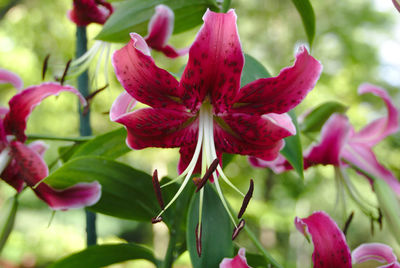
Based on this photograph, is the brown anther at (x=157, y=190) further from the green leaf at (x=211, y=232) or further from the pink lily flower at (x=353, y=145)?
the pink lily flower at (x=353, y=145)

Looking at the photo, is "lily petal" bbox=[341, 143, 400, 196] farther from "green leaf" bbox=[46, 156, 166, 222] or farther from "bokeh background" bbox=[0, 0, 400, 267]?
"bokeh background" bbox=[0, 0, 400, 267]

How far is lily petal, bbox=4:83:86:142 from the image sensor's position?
0.37m

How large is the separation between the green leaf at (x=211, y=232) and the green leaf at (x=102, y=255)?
110 millimetres

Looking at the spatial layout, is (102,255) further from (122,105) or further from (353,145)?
(353,145)

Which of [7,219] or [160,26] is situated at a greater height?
[160,26]

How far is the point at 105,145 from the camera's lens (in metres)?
0.41

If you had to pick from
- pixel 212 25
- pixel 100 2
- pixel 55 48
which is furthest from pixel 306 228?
pixel 55 48

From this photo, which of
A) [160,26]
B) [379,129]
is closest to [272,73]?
[379,129]

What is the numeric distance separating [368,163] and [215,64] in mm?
249

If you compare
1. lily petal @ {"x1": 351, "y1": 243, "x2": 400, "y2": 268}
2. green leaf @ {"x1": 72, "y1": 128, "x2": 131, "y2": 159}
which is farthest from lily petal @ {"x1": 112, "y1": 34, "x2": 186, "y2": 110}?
lily petal @ {"x1": 351, "y1": 243, "x2": 400, "y2": 268}

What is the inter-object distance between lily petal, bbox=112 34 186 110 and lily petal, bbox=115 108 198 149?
0.01 meters

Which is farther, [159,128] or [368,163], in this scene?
[368,163]

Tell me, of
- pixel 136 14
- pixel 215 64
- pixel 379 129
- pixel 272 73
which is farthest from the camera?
pixel 272 73

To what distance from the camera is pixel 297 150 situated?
0.35 metres
